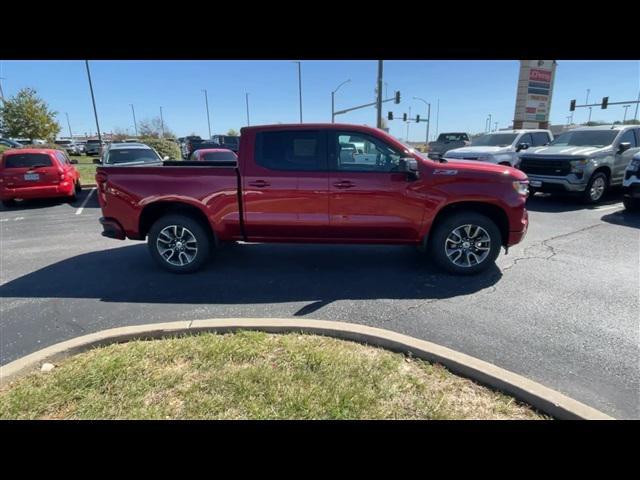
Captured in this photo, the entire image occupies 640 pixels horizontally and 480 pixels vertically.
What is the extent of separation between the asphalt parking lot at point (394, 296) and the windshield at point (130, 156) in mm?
4820

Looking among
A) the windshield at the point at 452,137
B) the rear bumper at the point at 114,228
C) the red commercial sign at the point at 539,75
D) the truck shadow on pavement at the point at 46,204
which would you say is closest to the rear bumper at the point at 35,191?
the truck shadow on pavement at the point at 46,204

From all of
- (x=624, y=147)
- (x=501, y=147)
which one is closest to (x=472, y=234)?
(x=624, y=147)

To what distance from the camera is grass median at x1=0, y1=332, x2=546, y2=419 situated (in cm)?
218

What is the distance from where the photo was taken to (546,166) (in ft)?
A: 30.2

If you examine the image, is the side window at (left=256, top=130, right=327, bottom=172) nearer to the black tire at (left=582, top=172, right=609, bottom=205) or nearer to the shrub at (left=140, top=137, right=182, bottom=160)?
the black tire at (left=582, top=172, right=609, bottom=205)

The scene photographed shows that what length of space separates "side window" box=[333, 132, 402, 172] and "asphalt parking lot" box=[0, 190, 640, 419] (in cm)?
139

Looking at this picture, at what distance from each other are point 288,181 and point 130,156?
8.34 meters

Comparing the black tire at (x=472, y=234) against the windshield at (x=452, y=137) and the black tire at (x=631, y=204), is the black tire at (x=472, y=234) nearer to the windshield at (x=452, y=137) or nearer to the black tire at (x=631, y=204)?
the black tire at (x=631, y=204)

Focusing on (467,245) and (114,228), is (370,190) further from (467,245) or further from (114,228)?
(114,228)

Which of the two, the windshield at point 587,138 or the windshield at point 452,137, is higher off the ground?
the windshield at point 452,137

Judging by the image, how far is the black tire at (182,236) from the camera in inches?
183

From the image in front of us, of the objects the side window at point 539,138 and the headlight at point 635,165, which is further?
the side window at point 539,138
